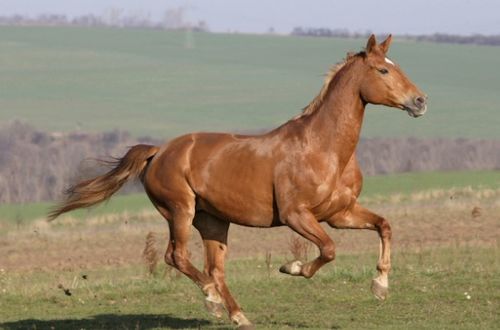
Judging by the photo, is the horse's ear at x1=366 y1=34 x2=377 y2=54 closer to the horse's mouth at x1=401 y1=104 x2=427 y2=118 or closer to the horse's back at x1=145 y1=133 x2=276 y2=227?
the horse's mouth at x1=401 y1=104 x2=427 y2=118

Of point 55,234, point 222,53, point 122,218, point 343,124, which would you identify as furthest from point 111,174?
point 222,53

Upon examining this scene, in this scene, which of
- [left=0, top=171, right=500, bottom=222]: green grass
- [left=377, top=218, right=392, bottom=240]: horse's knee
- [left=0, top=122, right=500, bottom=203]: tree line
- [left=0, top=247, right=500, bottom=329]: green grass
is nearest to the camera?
[left=377, top=218, right=392, bottom=240]: horse's knee

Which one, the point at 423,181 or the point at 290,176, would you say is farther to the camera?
the point at 423,181

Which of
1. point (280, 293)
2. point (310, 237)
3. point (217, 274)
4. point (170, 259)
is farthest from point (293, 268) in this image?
point (280, 293)

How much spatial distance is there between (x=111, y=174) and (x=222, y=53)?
93.8 meters

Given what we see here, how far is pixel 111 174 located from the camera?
1152cm

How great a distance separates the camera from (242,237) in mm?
24781

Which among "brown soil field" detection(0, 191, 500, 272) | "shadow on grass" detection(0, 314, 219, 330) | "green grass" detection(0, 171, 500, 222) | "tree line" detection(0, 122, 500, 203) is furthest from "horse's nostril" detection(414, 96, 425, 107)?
"tree line" detection(0, 122, 500, 203)

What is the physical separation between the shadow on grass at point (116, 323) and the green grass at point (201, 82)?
168 ft

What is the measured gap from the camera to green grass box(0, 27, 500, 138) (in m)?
70.5

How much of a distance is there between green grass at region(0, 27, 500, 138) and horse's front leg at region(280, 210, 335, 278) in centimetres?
5277

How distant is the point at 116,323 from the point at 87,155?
38771 mm

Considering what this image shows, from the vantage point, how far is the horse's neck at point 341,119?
405 inches

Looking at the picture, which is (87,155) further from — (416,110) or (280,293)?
(416,110)
